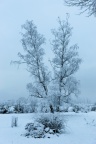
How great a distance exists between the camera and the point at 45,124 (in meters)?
18.2

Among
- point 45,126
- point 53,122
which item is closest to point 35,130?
point 45,126

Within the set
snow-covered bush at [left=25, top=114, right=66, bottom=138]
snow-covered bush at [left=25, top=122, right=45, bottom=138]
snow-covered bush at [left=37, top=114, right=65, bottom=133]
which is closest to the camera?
snow-covered bush at [left=25, top=122, right=45, bottom=138]

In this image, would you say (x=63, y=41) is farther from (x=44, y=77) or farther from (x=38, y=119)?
(x=38, y=119)

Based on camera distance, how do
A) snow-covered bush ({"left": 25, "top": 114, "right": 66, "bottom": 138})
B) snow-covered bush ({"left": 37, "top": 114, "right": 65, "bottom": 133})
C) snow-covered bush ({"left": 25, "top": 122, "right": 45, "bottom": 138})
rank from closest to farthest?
snow-covered bush ({"left": 25, "top": 122, "right": 45, "bottom": 138})
snow-covered bush ({"left": 25, "top": 114, "right": 66, "bottom": 138})
snow-covered bush ({"left": 37, "top": 114, "right": 65, "bottom": 133})

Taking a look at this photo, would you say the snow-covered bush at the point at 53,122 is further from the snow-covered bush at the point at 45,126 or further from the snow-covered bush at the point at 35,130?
the snow-covered bush at the point at 35,130

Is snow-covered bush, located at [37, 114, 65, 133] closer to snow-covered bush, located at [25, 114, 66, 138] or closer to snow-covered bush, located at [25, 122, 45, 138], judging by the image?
snow-covered bush, located at [25, 114, 66, 138]

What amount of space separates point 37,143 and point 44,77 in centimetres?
1569

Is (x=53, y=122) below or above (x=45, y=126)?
above

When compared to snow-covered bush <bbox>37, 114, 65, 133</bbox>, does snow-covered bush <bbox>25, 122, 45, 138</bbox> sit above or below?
below

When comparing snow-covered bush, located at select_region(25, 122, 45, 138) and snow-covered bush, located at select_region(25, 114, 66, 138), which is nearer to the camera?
snow-covered bush, located at select_region(25, 122, 45, 138)

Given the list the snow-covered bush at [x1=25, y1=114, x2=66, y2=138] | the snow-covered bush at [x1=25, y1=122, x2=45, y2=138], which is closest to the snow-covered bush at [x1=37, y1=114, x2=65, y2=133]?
the snow-covered bush at [x1=25, y1=114, x2=66, y2=138]

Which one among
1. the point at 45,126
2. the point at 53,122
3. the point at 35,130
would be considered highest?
the point at 53,122

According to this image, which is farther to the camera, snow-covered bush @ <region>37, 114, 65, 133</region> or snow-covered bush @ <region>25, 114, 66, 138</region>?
snow-covered bush @ <region>37, 114, 65, 133</region>

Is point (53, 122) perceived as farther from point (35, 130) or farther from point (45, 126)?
point (35, 130)
